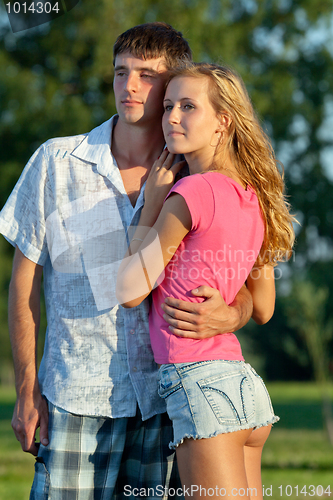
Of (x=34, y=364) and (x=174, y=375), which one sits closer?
(x=174, y=375)

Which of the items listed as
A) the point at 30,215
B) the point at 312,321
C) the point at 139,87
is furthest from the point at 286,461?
the point at 139,87

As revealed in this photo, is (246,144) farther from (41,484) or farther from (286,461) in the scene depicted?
(286,461)

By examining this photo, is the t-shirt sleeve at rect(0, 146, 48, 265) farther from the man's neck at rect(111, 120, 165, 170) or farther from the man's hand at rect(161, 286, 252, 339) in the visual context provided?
the man's hand at rect(161, 286, 252, 339)

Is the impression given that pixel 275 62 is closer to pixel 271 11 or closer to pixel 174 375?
pixel 271 11

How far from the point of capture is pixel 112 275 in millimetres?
2180

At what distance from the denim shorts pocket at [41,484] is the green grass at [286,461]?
11.2 feet

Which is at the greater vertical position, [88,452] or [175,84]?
[175,84]

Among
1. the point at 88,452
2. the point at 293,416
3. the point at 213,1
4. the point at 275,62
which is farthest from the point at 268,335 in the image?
the point at 88,452

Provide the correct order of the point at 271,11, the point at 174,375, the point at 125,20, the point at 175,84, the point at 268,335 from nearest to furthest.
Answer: the point at 174,375 → the point at 175,84 → the point at 125,20 → the point at 271,11 → the point at 268,335

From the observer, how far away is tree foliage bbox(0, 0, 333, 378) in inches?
384

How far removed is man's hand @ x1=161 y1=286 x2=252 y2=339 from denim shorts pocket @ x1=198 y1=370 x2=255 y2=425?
0.58 ft

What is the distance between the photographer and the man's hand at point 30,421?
6.93 ft

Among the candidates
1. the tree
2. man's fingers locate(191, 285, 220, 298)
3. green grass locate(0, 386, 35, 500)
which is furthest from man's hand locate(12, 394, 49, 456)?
the tree

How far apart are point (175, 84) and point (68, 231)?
2.54 feet
